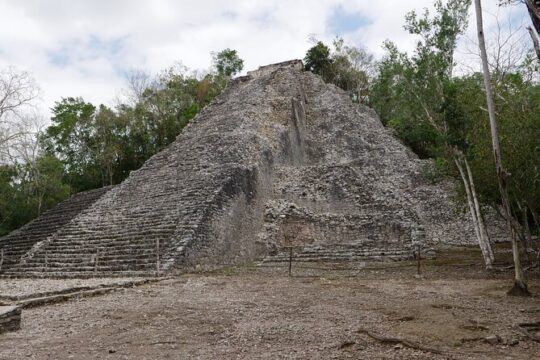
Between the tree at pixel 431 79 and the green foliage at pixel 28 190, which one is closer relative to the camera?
the tree at pixel 431 79

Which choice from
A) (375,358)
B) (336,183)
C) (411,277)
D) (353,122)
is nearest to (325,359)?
(375,358)

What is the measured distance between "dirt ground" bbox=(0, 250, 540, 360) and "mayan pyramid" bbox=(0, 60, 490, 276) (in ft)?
9.93

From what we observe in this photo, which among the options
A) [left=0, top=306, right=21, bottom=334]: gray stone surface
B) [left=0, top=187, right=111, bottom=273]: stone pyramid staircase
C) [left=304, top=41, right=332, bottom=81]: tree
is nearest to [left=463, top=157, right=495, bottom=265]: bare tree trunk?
[left=0, top=306, right=21, bottom=334]: gray stone surface

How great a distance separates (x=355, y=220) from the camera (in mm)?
14734

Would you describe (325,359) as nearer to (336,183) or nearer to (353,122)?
(336,183)

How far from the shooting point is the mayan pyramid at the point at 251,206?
12.3 metres

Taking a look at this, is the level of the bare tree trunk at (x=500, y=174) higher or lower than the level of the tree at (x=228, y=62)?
lower

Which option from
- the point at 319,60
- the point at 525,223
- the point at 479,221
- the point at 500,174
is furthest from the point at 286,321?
the point at 319,60

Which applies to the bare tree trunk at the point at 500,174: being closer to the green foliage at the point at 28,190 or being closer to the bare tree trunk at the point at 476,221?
the bare tree trunk at the point at 476,221

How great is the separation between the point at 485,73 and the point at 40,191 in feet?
67.9

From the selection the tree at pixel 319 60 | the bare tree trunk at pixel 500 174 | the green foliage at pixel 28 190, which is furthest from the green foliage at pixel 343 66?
the bare tree trunk at pixel 500 174

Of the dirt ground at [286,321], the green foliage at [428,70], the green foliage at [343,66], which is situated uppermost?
the green foliage at [343,66]

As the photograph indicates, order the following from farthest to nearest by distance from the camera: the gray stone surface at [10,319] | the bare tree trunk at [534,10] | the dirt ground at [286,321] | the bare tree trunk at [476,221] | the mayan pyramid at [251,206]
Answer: the mayan pyramid at [251,206]
the bare tree trunk at [476,221]
the gray stone surface at [10,319]
the bare tree trunk at [534,10]
the dirt ground at [286,321]

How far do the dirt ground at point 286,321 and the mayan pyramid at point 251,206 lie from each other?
303cm
